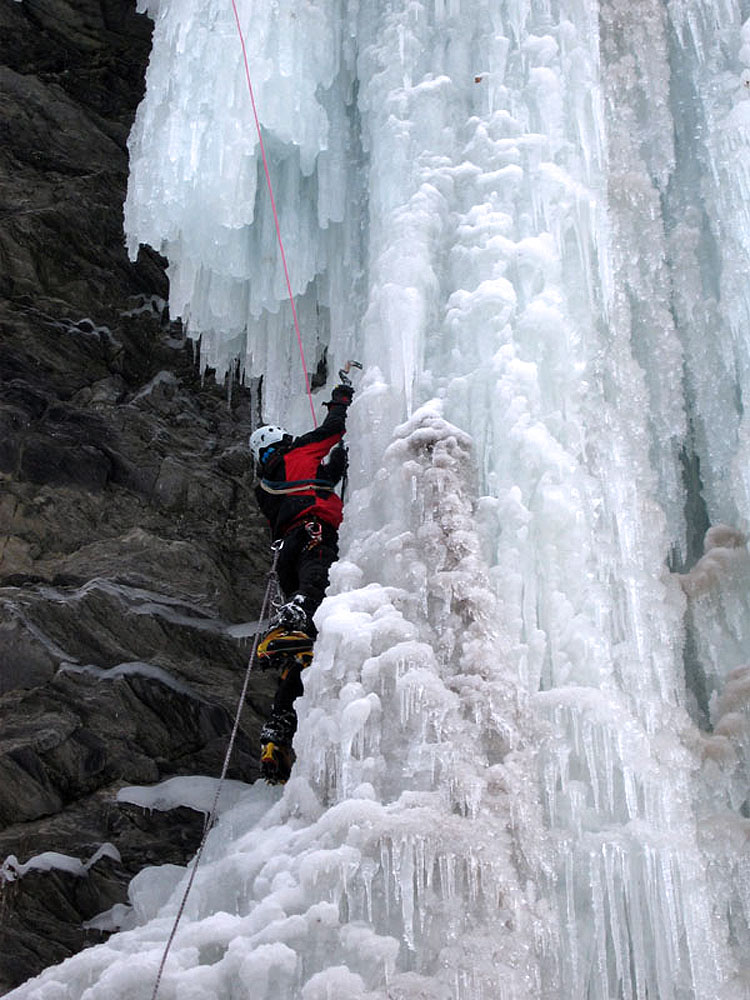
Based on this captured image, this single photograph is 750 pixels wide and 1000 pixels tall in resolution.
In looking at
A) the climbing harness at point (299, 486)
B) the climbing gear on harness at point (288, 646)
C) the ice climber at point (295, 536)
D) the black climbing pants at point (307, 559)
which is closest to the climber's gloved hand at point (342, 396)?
the ice climber at point (295, 536)

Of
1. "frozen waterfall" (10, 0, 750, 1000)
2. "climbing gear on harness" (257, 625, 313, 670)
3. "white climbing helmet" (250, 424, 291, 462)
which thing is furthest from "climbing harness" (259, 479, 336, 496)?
"climbing gear on harness" (257, 625, 313, 670)

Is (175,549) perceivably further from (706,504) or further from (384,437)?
(706,504)

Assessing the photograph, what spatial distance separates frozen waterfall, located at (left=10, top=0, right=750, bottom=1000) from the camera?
403 centimetres

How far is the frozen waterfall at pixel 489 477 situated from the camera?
4027mm

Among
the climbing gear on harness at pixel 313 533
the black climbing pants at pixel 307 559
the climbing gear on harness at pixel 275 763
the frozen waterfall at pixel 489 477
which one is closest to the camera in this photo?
the frozen waterfall at pixel 489 477

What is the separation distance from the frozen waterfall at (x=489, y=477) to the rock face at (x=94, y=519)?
0.89m

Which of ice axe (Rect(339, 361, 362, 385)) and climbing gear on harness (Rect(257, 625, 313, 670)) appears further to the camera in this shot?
ice axe (Rect(339, 361, 362, 385))

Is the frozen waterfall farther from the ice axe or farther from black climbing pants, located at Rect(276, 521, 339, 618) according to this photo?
black climbing pants, located at Rect(276, 521, 339, 618)

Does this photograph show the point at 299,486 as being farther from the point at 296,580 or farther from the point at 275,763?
the point at 275,763

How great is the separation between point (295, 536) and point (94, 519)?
7.89ft

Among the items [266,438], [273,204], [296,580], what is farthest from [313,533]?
[273,204]

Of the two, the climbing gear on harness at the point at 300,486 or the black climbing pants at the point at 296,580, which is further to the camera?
the climbing gear on harness at the point at 300,486

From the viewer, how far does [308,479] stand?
5.98 meters

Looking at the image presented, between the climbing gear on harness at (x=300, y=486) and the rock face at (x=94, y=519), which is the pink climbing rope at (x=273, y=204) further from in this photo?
the climbing gear on harness at (x=300, y=486)
